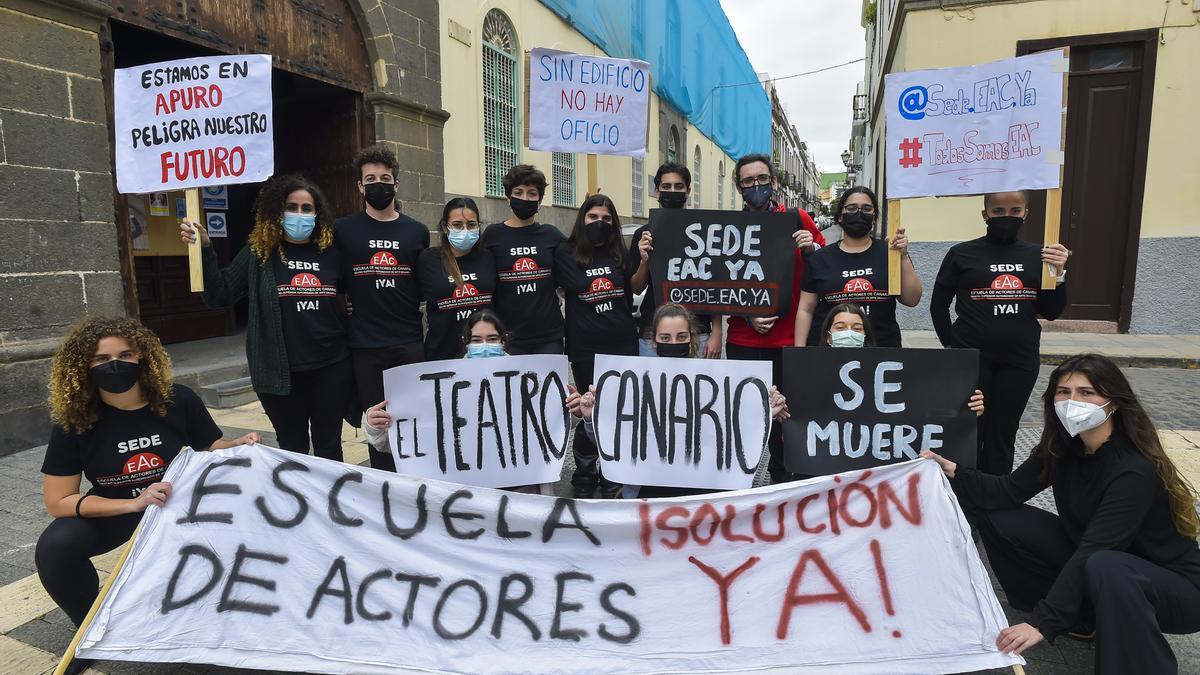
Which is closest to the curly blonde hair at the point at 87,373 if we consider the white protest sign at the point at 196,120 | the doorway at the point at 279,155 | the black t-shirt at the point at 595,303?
the white protest sign at the point at 196,120

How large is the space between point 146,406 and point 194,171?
113 cm

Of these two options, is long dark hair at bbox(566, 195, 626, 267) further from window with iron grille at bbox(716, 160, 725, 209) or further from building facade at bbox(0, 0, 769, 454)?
window with iron grille at bbox(716, 160, 725, 209)

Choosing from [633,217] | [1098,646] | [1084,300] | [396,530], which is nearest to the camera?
[1098,646]

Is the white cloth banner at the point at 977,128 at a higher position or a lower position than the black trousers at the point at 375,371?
higher

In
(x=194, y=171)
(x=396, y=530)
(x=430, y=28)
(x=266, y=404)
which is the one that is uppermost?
(x=430, y=28)

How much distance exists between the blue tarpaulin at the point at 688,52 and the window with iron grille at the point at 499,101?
1.70 metres

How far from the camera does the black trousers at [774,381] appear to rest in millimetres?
3621

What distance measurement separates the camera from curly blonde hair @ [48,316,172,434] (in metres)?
2.67

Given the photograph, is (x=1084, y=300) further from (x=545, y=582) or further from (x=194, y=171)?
(x=194, y=171)

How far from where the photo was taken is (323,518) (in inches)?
103

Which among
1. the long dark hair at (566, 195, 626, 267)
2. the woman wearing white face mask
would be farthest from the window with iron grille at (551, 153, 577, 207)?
the woman wearing white face mask

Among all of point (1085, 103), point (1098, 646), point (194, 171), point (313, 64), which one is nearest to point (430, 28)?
point (313, 64)

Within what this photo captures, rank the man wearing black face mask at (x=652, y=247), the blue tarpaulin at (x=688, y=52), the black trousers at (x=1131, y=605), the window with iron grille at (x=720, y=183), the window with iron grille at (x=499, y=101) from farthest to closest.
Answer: the window with iron grille at (x=720, y=183), the blue tarpaulin at (x=688, y=52), the window with iron grille at (x=499, y=101), the man wearing black face mask at (x=652, y=247), the black trousers at (x=1131, y=605)

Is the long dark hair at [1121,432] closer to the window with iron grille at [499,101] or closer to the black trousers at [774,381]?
the black trousers at [774,381]
